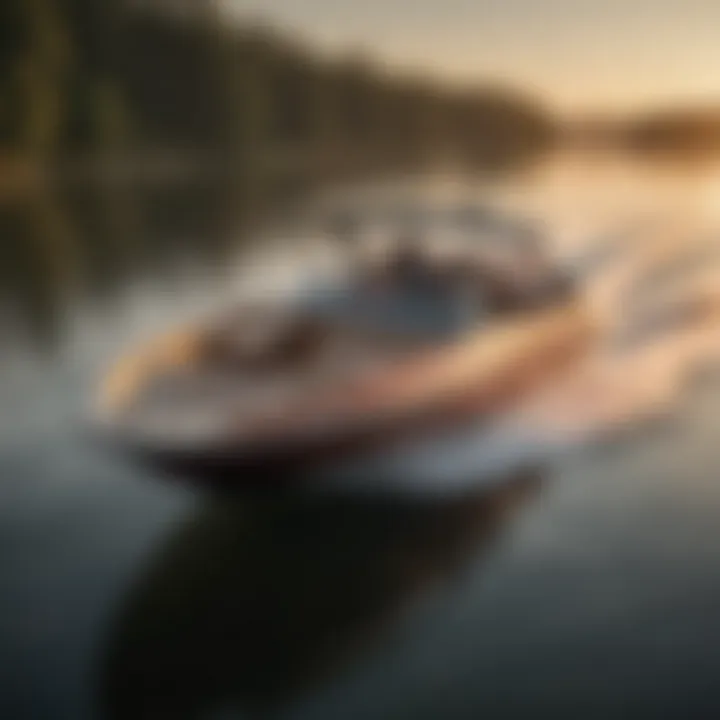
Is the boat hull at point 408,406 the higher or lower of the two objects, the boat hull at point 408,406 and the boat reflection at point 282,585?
the higher

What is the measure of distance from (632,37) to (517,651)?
Result: 593 millimetres

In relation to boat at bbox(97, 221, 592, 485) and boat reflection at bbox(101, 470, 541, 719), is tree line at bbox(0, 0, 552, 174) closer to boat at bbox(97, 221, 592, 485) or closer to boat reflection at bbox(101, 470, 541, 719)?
boat at bbox(97, 221, 592, 485)

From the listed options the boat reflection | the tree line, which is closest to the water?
the boat reflection

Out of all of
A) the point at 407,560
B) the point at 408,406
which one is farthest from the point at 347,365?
the point at 407,560

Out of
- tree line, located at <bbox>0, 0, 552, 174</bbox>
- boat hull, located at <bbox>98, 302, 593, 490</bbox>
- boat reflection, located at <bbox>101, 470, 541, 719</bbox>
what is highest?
tree line, located at <bbox>0, 0, 552, 174</bbox>

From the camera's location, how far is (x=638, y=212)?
3.48 feet

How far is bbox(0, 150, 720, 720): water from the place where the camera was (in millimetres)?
958

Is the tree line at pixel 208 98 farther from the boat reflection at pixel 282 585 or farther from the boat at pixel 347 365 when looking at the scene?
the boat reflection at pixel 282 585

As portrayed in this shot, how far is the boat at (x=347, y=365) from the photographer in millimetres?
985

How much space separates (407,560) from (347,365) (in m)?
0.19

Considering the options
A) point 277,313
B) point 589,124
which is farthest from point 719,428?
point 277,313

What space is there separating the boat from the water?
0.03 metres

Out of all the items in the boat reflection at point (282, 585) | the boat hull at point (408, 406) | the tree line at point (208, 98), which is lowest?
the boat reflection at point (282, 585)

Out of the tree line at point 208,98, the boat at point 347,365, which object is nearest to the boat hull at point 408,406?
the boat at point 347,365
